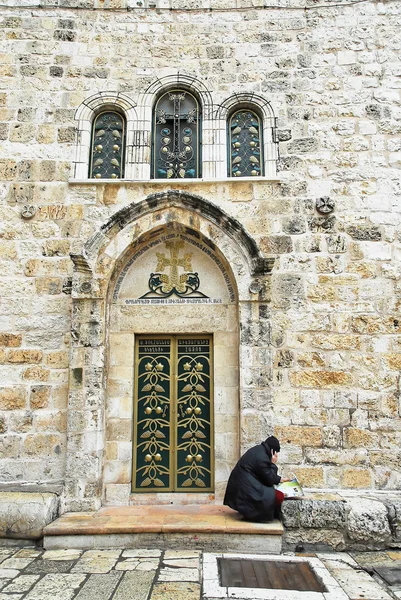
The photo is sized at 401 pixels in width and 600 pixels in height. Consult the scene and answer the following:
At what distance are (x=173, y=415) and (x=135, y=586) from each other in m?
2.60

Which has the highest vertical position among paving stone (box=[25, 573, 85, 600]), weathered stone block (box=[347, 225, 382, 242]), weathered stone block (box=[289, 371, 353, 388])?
weathered stone block (box=[347, 225, 382, 242])

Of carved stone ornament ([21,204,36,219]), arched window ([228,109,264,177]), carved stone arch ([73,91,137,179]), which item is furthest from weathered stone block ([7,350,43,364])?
arched window ([228,109,264,177])

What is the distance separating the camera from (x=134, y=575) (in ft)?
14.4

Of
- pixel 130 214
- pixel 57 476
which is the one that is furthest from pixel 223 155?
pixel 57 476

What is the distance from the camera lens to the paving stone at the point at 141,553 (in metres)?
4.90

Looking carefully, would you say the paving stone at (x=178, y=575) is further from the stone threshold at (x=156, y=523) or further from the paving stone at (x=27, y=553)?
the paving stone at (x=27, y=553)

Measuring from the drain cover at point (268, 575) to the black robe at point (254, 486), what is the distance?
59 cm

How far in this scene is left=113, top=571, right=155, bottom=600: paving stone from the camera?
3936mm

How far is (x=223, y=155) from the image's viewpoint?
7098 millimetres

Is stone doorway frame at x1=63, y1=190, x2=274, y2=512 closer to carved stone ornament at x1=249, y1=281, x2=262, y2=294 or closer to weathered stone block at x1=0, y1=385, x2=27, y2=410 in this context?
carved stone ornament at x1=249, y1=281, x2=262, y2=294

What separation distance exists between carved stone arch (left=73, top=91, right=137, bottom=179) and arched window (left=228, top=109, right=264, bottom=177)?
4.91ft

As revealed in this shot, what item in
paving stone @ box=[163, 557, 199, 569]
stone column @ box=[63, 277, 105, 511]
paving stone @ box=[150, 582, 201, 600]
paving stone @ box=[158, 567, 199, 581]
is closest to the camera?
paving stone @ box=[150, 582, 201, 600]

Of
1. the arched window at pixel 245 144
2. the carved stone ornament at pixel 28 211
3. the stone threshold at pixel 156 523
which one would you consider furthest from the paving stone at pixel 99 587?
the arched window at pixel 245 144

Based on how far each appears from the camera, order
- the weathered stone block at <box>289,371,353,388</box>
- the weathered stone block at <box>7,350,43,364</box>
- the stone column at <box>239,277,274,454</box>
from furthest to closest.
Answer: the weathered stone block at <box>7,350,43,364</box>
the weathered stone block at <box>289,371,353,388</box>
the stone column at <box>239,277,274,454</box>
